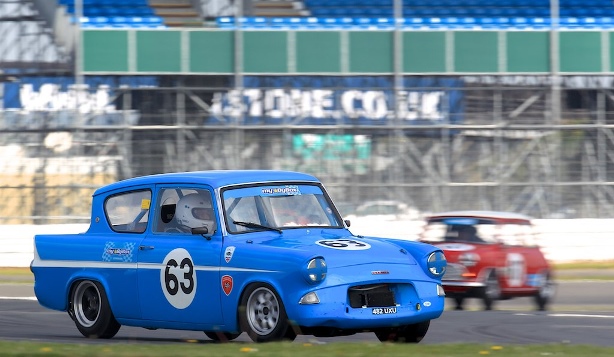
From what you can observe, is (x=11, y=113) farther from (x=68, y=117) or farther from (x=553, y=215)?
(x=553, y=215)

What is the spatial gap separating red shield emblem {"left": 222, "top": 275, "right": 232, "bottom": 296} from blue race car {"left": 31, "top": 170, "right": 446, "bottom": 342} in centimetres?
1

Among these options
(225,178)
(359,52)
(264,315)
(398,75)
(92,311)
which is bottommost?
(92,311)

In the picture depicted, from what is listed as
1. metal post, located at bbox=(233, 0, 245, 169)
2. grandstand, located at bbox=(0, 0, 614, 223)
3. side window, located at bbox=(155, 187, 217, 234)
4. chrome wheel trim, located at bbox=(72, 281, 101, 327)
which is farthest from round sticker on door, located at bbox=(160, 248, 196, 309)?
metal post, located at bbox=(233, 0, 245, 169)

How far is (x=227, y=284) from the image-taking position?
907cm

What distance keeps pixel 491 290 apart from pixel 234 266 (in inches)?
300

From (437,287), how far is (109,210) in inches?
122

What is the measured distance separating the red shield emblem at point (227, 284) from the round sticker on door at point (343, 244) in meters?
0.72

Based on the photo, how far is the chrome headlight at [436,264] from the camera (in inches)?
365

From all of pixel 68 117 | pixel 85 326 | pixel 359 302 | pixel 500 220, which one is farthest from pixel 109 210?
Result: pixel 68 117

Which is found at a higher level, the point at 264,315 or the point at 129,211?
the point at 129,211

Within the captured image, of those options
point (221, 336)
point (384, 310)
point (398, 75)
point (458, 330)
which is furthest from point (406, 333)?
point (398, 75)

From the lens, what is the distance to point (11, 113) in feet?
87.6

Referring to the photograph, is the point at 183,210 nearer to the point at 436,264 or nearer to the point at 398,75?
the point at 436,264

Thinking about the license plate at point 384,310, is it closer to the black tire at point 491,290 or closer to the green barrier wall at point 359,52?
the black tire at point 491,290
